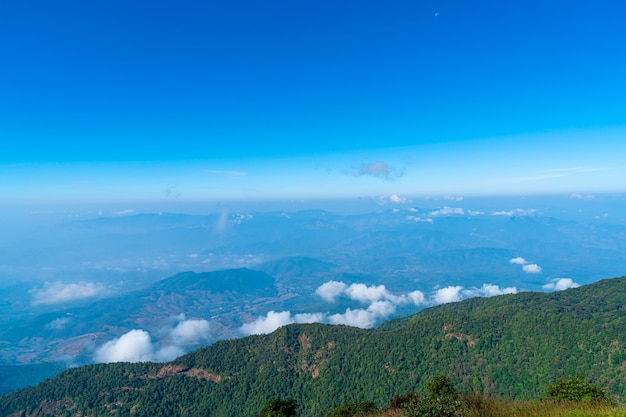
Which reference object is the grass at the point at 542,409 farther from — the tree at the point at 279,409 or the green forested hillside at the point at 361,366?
the green forested hillside at the point at 361,366

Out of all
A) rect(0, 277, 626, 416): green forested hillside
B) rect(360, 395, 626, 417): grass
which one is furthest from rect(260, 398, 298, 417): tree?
rect(360, 395, 626, 417): grass

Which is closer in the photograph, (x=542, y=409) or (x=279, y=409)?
(x=542, y=409)

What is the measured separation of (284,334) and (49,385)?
64.5m

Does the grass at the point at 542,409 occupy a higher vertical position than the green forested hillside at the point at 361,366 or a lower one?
higher

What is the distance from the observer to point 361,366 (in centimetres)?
7894

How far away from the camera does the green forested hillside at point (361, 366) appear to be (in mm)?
65312

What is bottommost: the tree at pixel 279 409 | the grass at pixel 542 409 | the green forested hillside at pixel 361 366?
the green forested hillside at pixel 361 366

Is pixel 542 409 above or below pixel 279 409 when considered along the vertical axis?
above

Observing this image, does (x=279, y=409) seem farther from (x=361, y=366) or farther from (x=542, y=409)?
(x=361, y=366)

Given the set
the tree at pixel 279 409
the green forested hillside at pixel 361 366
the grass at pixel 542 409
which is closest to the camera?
the grass at pixel 542 409

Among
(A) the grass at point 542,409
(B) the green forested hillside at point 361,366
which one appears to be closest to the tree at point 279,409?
(B) the green forested hillside at point 361,366

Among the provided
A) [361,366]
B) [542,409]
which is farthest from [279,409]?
[361,366]

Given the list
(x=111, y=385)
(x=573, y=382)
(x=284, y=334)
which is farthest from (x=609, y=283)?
(x=111, y=385)

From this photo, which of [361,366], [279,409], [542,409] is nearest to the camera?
[542,409]
